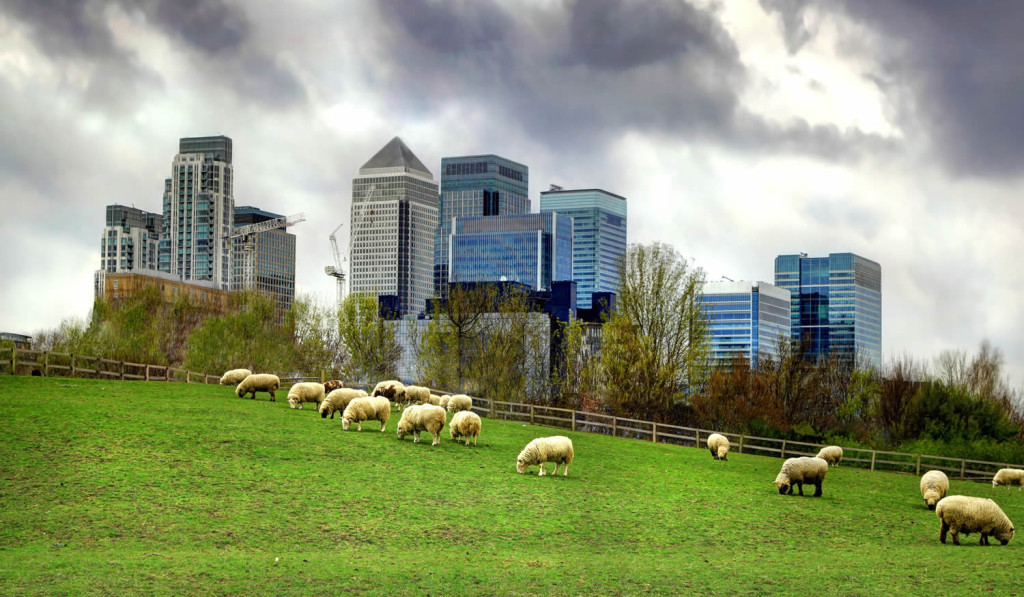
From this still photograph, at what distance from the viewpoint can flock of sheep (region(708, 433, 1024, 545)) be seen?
23.1 meters

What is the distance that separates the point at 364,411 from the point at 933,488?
18854 mm

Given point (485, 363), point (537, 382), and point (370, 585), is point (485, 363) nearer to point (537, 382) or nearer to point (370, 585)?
point (537, 382)

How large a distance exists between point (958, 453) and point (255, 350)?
65471 mm

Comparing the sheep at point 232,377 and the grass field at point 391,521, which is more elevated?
the sheep at point 232,377

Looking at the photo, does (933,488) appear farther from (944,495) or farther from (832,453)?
(832,453)

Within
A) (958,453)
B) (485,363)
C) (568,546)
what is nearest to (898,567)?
(568,546)

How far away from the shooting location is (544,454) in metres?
30.5

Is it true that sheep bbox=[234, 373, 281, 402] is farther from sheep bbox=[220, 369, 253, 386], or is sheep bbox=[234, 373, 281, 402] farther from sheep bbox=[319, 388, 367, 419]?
sheep bbox=[319, 388, 367, 419]

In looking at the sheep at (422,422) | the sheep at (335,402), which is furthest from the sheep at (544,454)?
the sheep at (335,402)

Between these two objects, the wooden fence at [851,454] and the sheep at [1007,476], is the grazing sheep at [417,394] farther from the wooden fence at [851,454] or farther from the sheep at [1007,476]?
the sheep at [1007,476]

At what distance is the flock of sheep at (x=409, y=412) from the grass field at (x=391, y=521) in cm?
73

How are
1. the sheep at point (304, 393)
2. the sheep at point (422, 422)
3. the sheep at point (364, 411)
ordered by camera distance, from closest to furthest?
1. the sheep at point (422, 422)
2. the sheep at point (364, 411)
3. the sheep at point (304, 393)

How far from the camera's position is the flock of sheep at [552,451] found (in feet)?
76.1

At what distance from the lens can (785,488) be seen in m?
31.3
